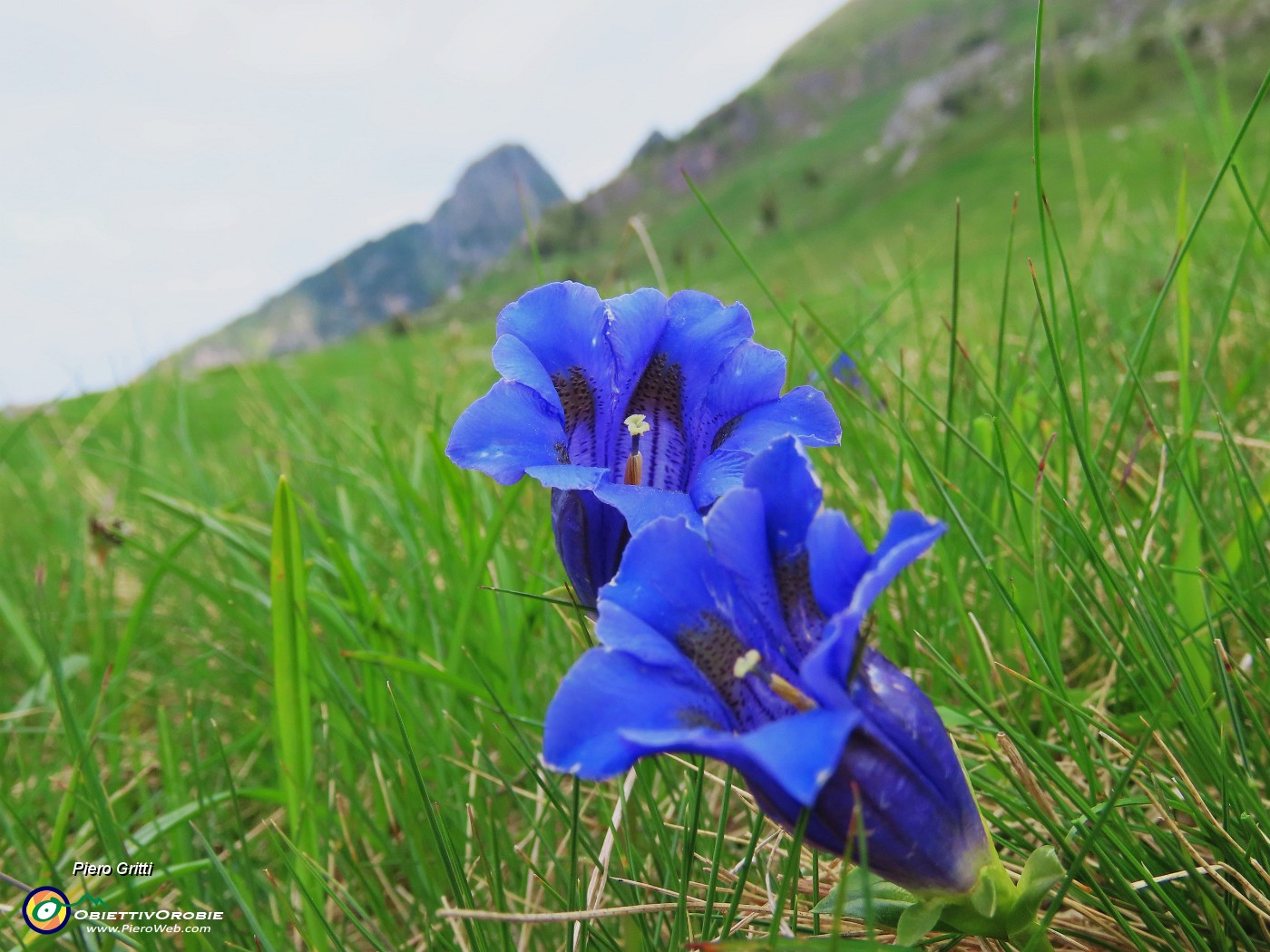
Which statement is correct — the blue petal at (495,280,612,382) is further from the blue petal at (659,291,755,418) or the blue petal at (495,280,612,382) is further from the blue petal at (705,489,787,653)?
the blue petal at (705,489,787,653)

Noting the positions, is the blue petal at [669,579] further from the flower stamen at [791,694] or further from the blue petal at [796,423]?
the blue petal at [796,423]

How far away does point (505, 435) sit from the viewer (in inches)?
33.4

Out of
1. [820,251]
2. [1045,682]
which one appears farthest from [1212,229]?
[820,251]

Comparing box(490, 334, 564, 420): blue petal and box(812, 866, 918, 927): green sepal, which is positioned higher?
box(490, 334, 564, 420): blue petal

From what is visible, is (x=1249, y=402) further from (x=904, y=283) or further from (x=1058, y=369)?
(x=1058, y=369)

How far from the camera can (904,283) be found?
2.03 meters

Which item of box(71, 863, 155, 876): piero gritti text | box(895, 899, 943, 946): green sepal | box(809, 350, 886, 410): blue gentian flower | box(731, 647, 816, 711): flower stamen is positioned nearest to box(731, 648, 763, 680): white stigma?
box(731, 647, 816, 711): flower stamen

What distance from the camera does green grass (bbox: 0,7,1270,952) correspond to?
0.90 metres

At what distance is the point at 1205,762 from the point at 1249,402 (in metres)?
1.62

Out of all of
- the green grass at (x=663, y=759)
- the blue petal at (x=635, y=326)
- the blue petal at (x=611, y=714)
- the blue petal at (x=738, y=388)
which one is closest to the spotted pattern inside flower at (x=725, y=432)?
the blue petal at (x=738, y=388)

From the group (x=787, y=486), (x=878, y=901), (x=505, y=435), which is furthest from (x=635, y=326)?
(x=878, y=901)

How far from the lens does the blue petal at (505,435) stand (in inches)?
32.3

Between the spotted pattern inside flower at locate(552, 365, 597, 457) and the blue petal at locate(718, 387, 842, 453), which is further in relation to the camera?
the spotted pattern inside flower at locate(552, 365, 597, 457)

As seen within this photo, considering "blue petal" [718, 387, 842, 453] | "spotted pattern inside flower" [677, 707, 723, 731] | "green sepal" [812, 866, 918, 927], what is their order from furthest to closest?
1. "blue petal" [718, 387, 842, 453]
2. "green sepal" [812, 866, 918, 927]
3. "spotted pattern inside flower" [677, 707, 723, 731]
